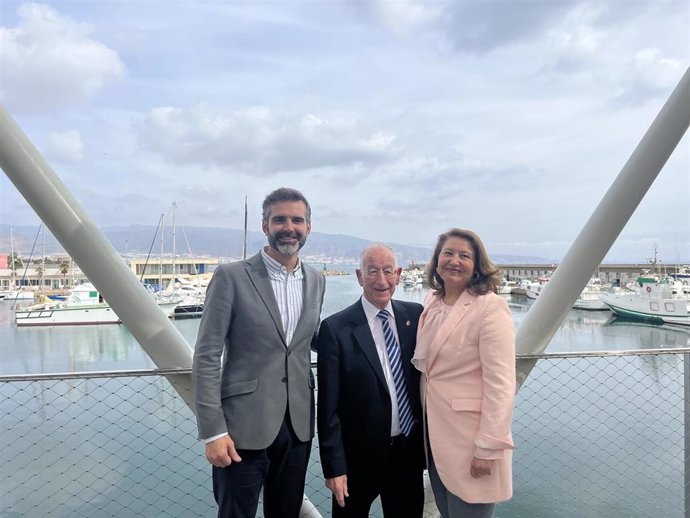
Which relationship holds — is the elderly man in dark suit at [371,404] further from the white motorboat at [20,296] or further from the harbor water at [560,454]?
the white motorboat at [20,296]

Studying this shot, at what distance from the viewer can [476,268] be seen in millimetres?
1918

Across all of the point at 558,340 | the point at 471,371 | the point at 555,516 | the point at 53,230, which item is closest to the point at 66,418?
the point at 555,516

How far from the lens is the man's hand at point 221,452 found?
1.68 meters

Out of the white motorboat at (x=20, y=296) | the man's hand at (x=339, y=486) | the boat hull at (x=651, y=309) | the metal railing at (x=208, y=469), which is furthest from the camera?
the white motorboat at (x=20, y=296)

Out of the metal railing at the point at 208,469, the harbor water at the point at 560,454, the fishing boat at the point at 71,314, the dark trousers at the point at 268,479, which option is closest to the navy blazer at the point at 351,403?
the dark trousers at the point at 268,479

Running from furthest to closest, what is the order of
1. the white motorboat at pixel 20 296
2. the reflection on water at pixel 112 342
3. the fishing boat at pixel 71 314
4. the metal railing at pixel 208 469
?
the white motorboat at pixel 20 296 < the fishing boat at pixel 71 314 < the reflection on water at pixel 112 342 < the metal railing at pixel 208 469

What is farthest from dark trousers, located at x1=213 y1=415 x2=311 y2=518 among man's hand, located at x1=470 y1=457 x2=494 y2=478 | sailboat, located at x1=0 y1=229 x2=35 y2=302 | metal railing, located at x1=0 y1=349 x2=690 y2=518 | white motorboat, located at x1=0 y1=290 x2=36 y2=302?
white motorboat, located at x1=0 y1=290 x2=36 y2=302

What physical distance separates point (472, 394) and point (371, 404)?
40cm

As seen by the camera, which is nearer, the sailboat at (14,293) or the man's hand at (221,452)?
the man's hand at (221,452)

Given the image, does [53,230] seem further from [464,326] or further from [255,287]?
[464,326]

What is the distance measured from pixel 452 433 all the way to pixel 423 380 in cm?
24

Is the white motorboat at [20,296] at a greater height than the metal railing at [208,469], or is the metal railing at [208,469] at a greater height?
the metal railing at [208,469]

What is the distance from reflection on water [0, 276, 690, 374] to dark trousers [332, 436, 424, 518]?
53.7 feet

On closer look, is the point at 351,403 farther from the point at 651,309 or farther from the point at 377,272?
the point at 651,309
